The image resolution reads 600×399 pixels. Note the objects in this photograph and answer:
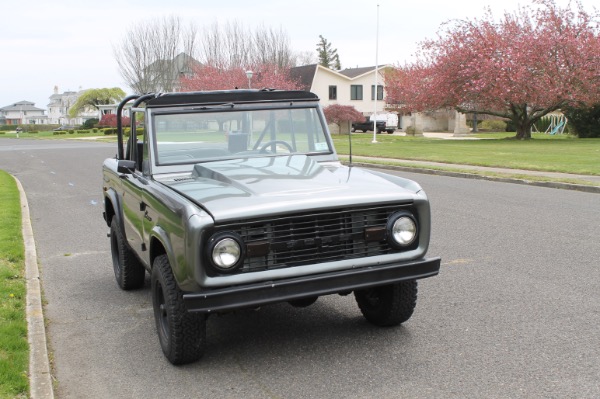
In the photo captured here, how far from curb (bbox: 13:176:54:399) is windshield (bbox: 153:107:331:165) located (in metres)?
1.65

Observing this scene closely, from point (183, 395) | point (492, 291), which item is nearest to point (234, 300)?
point (183, 395)

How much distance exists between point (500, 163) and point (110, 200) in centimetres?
1508

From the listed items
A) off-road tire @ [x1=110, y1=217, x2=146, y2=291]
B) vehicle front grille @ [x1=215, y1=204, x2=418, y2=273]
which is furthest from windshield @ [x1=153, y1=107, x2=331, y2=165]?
vehicle front grille @ [x1=215, y1=204, x2=418, y2=273]

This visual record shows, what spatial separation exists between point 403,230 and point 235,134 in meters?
1.90

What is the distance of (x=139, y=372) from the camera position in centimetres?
446

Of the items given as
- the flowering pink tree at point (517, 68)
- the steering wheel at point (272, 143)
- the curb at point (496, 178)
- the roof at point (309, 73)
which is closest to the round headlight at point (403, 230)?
the steering wheel at point (272, 143)

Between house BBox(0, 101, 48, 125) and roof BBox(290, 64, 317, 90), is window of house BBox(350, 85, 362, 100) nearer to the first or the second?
roof BBox(290, 64, 317, 90)

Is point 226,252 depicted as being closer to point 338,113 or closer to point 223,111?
point 223,111

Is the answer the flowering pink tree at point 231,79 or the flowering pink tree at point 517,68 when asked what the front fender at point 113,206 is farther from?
the flowering pink tree at point 231,79

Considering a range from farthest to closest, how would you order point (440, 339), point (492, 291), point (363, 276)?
point (492, 291), point (440, 339), point (363, 276)

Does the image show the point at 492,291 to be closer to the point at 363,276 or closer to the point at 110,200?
the point at 363,276

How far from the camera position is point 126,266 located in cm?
646

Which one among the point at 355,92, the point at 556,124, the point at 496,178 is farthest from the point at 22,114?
the point at 496,178

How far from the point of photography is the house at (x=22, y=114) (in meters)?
168
